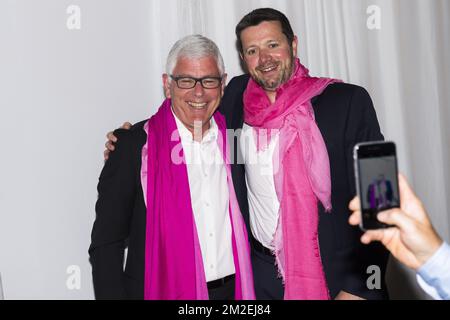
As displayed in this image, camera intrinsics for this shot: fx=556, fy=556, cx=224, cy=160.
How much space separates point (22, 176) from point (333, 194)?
126cm

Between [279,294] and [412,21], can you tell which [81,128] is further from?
[412,21]

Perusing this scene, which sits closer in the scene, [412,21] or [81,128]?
[81,128]

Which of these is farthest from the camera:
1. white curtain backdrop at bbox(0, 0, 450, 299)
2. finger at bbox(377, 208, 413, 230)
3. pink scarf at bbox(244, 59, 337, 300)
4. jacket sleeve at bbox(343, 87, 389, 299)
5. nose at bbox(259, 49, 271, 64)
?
white curtain backdrop at bbox(0, 0, 450, 299)

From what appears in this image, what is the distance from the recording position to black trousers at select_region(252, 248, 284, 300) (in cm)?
215

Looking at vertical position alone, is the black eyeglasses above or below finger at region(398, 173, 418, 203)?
above

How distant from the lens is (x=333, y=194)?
2.03m

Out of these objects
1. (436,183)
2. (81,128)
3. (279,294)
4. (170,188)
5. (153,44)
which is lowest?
(279,294)

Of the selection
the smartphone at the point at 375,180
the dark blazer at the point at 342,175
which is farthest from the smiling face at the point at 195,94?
the smartphone at the point at 375,180

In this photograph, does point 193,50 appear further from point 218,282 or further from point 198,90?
point 218,282

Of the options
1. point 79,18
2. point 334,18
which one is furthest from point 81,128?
point 334,18

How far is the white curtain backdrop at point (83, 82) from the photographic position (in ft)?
7.45

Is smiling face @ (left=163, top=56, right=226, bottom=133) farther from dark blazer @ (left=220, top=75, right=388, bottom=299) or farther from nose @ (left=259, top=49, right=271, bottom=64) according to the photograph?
dark blazer @ (left=220, top=75, right=388, bottom=299)

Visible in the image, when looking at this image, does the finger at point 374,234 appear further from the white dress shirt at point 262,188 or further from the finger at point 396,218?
the white dress shirt at point 262,188

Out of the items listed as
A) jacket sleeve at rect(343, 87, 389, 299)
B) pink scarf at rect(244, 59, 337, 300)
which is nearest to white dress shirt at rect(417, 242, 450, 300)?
jacket sleeve at rect(343, 87, 389, 299)
